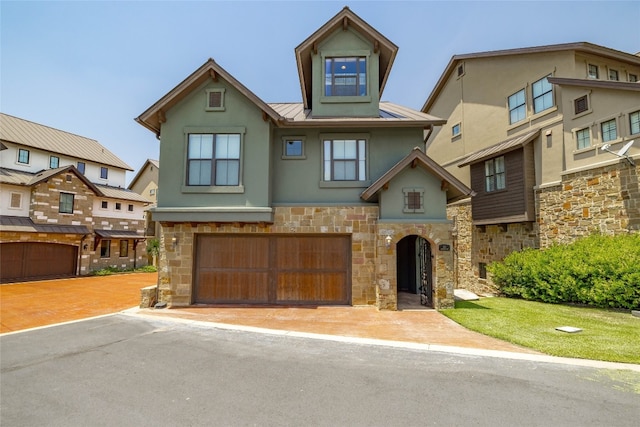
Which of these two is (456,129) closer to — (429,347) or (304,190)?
(304,190)

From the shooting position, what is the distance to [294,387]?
5422 millimetres

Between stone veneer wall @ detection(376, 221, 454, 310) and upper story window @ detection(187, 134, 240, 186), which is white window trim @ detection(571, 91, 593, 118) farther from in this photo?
upper story window @ detection(187, 134, 240, 186)

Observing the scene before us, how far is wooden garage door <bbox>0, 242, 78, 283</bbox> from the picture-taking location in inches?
822

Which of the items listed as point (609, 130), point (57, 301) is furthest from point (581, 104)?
point (57, 301)

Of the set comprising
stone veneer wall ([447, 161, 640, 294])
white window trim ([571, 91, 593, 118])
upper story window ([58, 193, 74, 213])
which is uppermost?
white window trim ([571, 91, 593, 118])

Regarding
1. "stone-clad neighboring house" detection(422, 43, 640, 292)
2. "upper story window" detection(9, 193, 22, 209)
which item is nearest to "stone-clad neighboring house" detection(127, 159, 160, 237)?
"upper story window" detection(9, 193, 22, 209)

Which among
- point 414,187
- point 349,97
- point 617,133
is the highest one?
point 349,97

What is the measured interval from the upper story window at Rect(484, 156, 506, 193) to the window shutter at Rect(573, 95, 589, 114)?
12.6 ft

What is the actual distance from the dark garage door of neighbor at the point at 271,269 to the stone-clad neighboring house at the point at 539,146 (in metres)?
9.77

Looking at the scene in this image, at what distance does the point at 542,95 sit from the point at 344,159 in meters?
11.7

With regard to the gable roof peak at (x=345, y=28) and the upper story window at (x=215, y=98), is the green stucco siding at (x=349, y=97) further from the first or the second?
the upper story window at (x=215, y=98)

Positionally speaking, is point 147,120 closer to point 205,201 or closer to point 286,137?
point 205,201

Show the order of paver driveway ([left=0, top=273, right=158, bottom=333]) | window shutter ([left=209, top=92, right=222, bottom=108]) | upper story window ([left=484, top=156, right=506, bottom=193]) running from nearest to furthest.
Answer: paver driveway ([left=0, top=273, right=158, bottom=333]) → window shutter ([left=209, top=92, right=222, bottom=108]) → upper story window ([left=484, top=156, right=506, bottom=193])

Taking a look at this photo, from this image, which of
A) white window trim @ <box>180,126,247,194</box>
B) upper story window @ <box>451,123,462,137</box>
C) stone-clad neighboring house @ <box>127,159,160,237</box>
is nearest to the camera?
white window trim @ <box>180,126,247,194</box>
